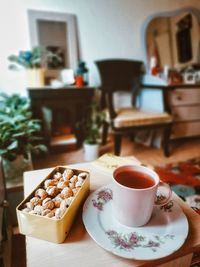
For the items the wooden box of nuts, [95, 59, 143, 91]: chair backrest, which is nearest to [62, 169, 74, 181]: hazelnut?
the wooden box of nuts

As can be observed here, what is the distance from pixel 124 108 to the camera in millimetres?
1935

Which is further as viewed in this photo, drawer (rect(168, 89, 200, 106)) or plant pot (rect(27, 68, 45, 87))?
drawer (rect(168, 89, 200, 106))

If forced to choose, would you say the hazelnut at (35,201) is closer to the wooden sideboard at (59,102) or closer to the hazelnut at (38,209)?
the hazelnut at (38,209)

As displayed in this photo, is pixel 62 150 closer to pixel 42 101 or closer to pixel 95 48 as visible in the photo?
pixel 42 101

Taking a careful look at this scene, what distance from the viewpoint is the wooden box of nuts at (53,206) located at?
411mm

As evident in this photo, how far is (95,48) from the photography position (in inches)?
78.0

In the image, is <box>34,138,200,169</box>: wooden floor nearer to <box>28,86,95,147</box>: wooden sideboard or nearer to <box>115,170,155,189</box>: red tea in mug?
<box>28,86,95,147</box>: wooden sideboard

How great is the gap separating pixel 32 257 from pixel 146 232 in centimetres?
24

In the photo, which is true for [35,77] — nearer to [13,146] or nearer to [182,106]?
[13,146]

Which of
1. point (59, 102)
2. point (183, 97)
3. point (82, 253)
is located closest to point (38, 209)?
point (82, 253)

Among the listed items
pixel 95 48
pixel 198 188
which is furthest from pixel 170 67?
pixel 198 188

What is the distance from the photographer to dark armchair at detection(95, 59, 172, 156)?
5.29 ft

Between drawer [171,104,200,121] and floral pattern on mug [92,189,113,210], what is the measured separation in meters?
1.50

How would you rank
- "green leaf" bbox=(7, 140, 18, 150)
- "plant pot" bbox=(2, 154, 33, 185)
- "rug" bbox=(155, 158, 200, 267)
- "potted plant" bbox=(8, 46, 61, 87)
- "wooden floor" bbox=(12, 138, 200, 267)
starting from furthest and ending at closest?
"wooden floor" bbox=(12, 138, 200, 267)
"potted plant" bbox=(8, 46, 61, 87)
"rug" bbox=(155, 158, 200, 267)
"plant pot" bbox=(2, 154, 33, 185)
"green leaf" bbox=(7, 140, 18, 150)
